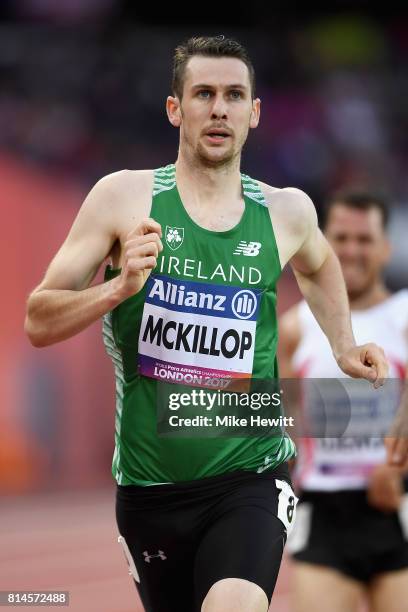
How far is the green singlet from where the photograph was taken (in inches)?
150

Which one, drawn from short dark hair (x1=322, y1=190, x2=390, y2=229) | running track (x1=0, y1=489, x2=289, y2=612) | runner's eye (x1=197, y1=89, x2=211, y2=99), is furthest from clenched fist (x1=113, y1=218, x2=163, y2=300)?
running track (x1=0, y1=489, x2=289, y2=612)

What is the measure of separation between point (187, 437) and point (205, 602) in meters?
0.55

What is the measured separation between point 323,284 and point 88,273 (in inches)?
37.4

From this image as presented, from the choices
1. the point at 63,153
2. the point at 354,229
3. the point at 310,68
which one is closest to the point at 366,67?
the point at 310,68

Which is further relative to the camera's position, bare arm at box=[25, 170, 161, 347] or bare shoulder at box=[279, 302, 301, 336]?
bare shoulder at box=[279, 302, 301, 336]

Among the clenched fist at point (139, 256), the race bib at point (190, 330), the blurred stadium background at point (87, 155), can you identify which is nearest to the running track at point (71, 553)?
the blurred stadium background at point (87, 155)

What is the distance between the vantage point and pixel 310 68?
1798cm

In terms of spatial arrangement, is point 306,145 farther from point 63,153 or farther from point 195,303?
point 195,303

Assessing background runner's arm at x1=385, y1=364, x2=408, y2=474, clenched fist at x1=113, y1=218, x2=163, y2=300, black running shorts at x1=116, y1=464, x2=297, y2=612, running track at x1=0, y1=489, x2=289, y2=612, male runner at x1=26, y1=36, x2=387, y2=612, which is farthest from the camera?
running track at x1=0, y1=489, x2=289, y2=612

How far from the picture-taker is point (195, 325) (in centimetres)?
380

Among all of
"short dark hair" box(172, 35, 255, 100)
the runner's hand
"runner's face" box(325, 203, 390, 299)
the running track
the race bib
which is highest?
"short dark hair" box(172, 35, 255, 100)

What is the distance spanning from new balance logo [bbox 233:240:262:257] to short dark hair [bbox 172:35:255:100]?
0.50 meters

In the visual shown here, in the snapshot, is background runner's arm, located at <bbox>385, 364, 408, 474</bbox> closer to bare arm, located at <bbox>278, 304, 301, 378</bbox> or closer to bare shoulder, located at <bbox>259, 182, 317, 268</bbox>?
bare shoulder, located at <bbox>259, 182, 317, 268</bbox>

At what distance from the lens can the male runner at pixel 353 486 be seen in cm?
509
